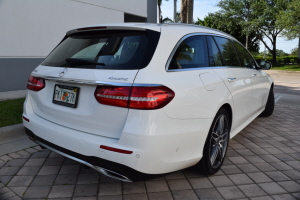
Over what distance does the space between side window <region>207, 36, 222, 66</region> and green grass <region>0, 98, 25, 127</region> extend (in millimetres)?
3269

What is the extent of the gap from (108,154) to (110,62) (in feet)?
2.62

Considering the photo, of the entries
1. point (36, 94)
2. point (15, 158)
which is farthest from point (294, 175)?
point (15, 158)

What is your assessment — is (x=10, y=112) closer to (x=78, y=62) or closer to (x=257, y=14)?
(x=78, y=62)

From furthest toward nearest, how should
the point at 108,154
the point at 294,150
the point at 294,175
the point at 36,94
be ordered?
1. the point at 294,150
2. the point at 294,175
3. the point at 36,94
4. the point at 108,154

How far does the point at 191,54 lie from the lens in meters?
2.80

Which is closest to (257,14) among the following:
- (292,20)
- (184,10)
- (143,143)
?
(292,20)

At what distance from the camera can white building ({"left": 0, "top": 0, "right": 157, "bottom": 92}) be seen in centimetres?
772

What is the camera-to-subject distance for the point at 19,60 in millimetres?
8094

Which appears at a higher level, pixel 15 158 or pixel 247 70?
pixel 247 70

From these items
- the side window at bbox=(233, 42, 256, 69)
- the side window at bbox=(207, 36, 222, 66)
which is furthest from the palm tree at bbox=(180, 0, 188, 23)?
the side window at bbox=(207, 36, 222, 66)

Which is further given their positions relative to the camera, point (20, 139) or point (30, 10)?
point (30, 10)

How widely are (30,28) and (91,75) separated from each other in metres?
7.04

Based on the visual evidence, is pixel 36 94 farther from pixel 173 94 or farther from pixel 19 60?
pixel 19 60

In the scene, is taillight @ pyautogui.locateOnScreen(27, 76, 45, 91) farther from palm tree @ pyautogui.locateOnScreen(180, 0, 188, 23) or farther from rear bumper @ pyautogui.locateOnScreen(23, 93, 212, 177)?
palm tree @ pyautogui.locateOnScreen(180, 0, 188, 23)
